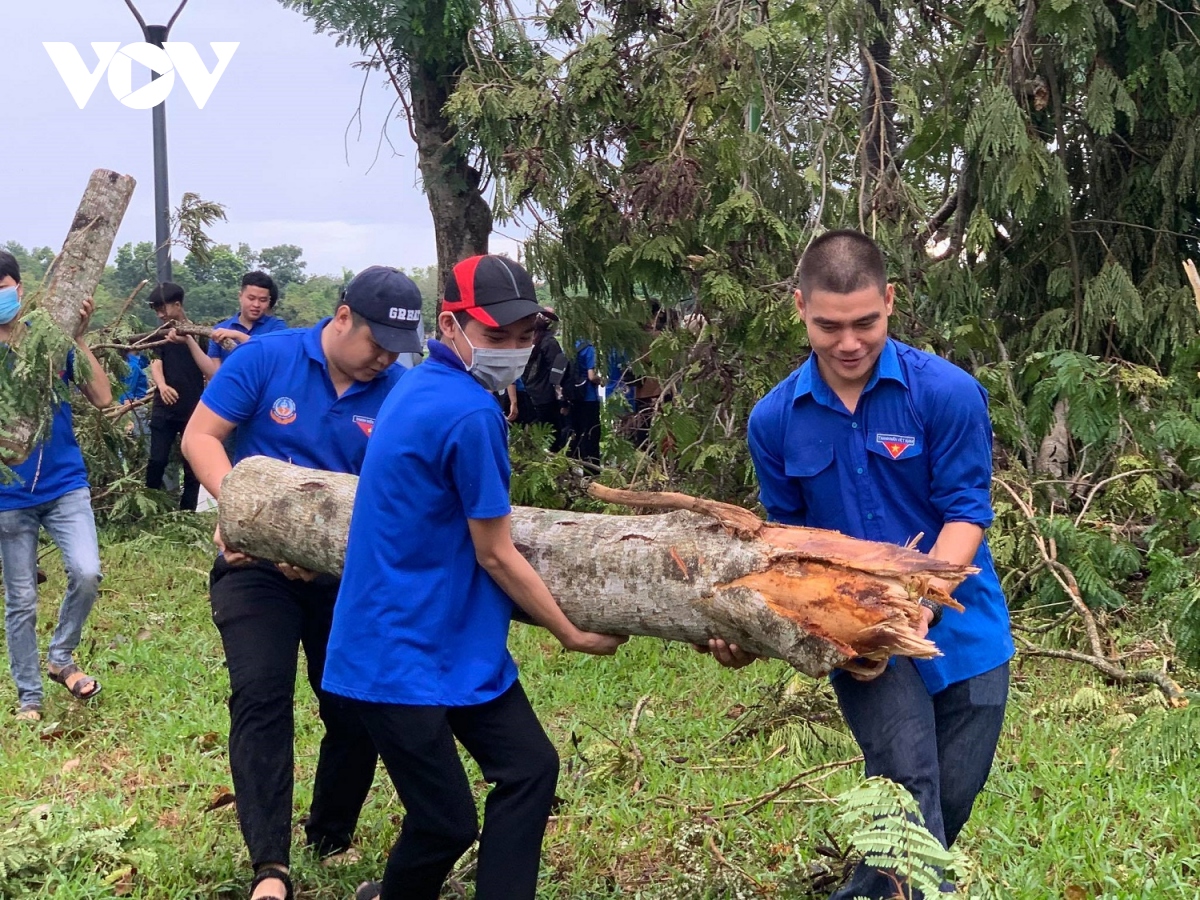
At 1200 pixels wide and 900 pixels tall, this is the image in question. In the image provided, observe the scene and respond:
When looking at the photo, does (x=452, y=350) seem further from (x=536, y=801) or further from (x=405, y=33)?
(x=405, y=33)

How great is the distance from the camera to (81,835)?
12.9ft

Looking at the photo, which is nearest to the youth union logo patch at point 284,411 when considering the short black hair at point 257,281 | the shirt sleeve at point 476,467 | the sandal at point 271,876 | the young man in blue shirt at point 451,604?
the young man in blue shirt at point 451,604

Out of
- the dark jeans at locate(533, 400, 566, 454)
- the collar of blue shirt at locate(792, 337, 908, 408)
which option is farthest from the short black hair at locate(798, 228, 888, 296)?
the dark jeans at locate(533, 400, 566, 454)

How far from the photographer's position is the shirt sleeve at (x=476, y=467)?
2924mm

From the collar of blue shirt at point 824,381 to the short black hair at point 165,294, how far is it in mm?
6536

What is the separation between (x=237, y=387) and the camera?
3.94m

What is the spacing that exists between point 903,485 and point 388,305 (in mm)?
1639

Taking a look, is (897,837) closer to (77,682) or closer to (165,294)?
(77,682)

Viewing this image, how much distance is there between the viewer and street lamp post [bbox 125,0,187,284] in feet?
29.8

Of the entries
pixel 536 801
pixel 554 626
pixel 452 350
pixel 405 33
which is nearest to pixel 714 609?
pixel 554 626

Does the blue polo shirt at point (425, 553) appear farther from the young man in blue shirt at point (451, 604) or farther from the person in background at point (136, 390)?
the person in background at point (136, 390)

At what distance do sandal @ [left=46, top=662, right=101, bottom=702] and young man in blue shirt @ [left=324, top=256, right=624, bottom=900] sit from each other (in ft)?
A: 10.7

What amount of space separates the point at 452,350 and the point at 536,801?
1.13m

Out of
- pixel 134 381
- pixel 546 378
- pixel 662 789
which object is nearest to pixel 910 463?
pixel 662 789
